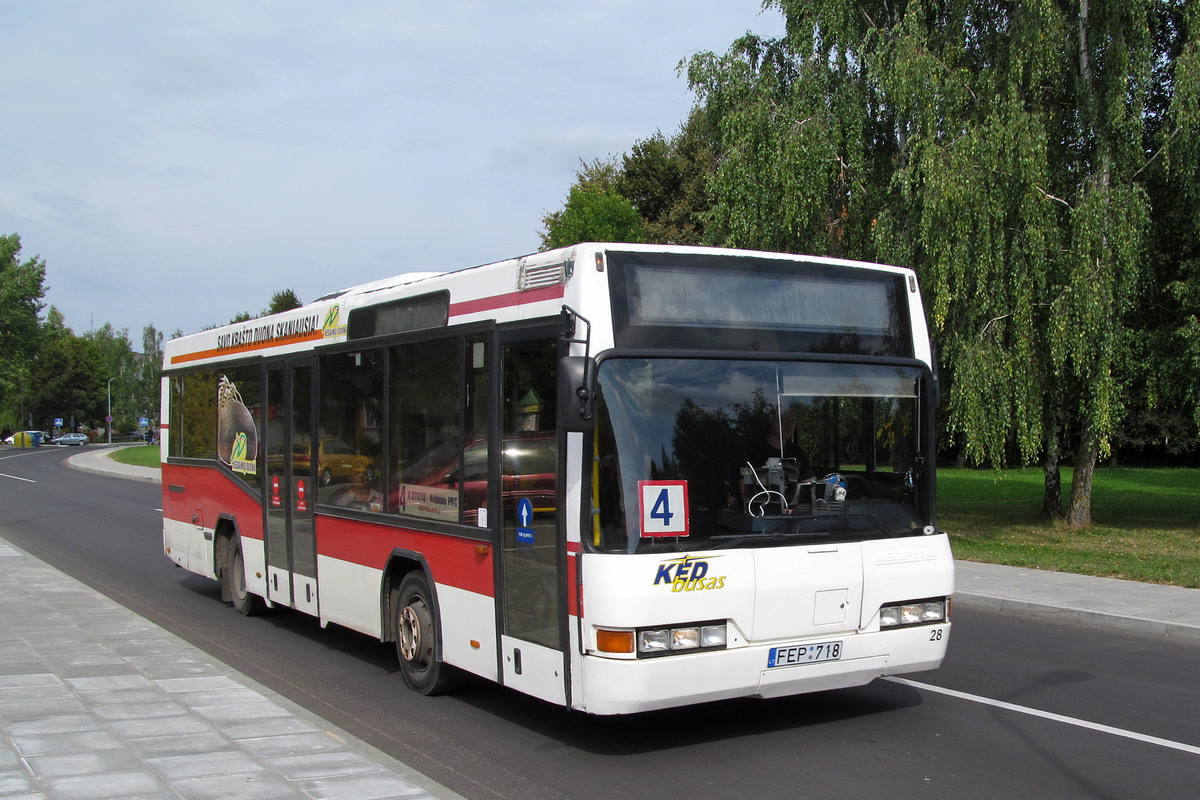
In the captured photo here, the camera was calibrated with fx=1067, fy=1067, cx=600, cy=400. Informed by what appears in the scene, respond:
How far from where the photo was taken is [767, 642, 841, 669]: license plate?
5891 mm

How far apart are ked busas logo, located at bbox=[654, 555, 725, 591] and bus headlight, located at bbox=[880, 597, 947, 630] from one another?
1.23 meters

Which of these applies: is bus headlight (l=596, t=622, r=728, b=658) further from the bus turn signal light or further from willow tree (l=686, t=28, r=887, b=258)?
willow tree (l=686, t=28, r=887, b=258)

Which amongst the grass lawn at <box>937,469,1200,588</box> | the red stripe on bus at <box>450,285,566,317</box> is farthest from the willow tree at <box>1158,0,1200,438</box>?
the red stripe on bus at <box>450,285,566,317</box>

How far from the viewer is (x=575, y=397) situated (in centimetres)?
554

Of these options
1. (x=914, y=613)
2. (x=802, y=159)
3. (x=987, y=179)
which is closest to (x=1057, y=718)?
(x=914, y=613)

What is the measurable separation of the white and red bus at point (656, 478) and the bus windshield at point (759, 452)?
0.04ft

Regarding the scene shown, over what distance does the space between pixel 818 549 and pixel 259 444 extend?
631 cm

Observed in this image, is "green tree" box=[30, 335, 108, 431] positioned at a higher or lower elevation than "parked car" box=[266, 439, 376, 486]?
higher

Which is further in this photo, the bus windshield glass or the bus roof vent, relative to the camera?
the bus roof vent

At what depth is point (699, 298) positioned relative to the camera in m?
6.13

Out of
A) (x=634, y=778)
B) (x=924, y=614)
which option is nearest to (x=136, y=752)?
(x=634, y=778)

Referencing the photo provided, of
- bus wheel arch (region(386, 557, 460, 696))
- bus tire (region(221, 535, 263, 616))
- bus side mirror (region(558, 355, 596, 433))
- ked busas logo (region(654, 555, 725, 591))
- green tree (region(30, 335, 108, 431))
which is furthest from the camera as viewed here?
green tree (region(30, 335, 108, 431))

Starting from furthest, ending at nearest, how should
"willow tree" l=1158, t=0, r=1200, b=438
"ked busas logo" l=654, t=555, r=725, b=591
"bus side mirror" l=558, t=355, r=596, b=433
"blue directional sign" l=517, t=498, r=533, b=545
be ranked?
"willow tree" l=1158, t=0, r=1200, b=438 → "blue directional sign" l=517, t=498, r=533, b=545 → "ked busas logo" l=654, t=555, r=725, b=591 → "bus side mirror" l=558, t=355, r=596, b=433

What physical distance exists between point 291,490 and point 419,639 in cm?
272
